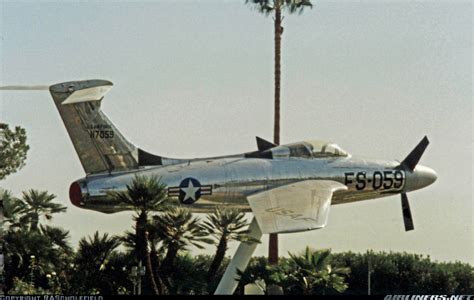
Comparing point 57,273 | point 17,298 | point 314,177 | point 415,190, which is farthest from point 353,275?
point 17,298

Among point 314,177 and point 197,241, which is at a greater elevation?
point 314,177

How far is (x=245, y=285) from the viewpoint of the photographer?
145ft

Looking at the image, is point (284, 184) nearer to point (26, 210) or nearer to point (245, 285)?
point (245, 285)

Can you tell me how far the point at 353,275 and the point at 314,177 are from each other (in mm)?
12562

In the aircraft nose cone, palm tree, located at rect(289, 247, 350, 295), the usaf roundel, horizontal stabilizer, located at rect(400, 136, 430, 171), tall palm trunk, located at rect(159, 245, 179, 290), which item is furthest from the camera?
horizontal stabilizer, located at rect(400, 136, 430, 171)

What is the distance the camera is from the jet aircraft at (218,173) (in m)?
40.4

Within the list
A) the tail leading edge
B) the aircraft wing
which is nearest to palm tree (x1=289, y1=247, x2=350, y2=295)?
the aircraft wing

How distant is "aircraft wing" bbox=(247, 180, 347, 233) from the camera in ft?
126

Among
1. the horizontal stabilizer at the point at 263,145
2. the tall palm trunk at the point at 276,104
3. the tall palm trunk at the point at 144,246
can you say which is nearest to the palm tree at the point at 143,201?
the tall palm trunk at the point at 144,246

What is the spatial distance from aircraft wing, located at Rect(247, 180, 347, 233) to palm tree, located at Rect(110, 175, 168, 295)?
3.49m

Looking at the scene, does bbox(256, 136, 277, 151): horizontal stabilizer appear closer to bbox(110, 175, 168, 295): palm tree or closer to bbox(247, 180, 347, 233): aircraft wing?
bbox(247, 180, 347, 233): aircraft wing

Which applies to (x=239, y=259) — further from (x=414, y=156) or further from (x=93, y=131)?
(x=414, y=156)

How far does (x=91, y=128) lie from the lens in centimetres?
4184

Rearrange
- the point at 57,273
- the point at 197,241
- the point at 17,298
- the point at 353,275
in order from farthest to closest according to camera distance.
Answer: the point at 353,275, the point at 57,273, the point at 197,241, the point at 17,298
